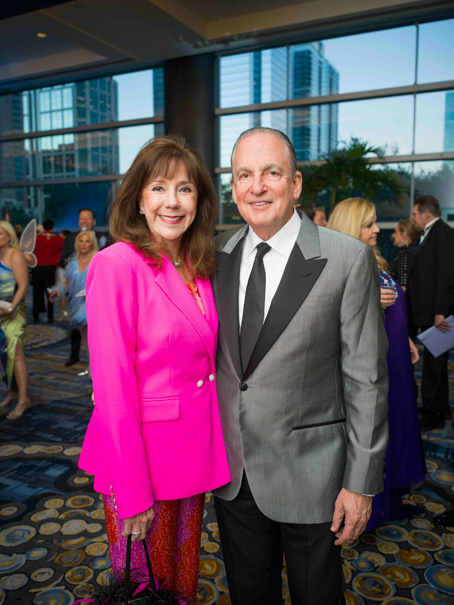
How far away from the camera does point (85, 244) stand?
4.88 meters

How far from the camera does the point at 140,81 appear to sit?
35.3 ft

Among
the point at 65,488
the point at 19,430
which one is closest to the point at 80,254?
the point at 19,430

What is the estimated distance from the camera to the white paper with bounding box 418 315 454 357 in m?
3.81

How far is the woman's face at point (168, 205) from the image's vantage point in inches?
54.0

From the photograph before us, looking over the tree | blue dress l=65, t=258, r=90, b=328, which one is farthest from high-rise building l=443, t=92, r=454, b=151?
blue dress l=65, t=258, r=90, b=328

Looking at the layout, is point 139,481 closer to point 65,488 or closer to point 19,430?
point 65,488

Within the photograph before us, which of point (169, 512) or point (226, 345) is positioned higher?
point (226, 345)

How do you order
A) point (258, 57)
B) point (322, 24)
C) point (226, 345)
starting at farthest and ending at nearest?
point (258, 57) < point (322, 24) < point (226, 345)

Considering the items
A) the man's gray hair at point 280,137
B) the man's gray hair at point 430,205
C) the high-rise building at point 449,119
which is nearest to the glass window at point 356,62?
the high-rise building at point 449,119

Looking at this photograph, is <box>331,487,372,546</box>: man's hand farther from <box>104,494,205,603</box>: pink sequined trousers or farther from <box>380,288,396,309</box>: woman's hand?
<box>380,288,396,309</box>: woman's hand

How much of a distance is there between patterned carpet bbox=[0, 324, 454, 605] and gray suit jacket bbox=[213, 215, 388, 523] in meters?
0.97

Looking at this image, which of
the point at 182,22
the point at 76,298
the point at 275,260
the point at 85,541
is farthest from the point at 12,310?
the point at 182,22

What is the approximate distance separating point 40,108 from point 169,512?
13233 mm

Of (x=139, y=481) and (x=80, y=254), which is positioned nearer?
(x=139, y=481)
